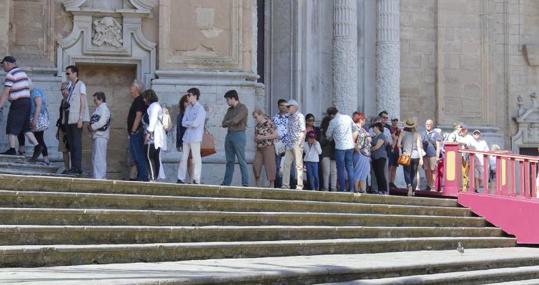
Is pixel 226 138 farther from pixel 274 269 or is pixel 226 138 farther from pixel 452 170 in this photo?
pixel 274 269

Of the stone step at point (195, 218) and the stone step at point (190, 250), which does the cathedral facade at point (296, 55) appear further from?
the stone step at point (190, 250)

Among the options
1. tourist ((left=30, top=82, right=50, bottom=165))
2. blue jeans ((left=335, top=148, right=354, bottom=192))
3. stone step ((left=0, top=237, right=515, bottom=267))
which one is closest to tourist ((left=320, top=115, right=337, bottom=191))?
blue jeans ((left=335, top=148, right=354, bottom=192))

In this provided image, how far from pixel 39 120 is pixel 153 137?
1.79 meters

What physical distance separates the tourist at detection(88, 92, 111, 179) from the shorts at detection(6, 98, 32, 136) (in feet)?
3.30

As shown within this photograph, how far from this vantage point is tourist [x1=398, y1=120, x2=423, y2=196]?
21.1m

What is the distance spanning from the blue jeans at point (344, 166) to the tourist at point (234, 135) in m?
2.02

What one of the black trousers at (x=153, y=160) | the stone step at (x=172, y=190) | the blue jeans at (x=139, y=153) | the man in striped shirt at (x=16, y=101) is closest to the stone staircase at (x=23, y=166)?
the man in striped shirt at (x=16, y=101)

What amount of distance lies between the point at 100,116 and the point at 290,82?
7652 mm

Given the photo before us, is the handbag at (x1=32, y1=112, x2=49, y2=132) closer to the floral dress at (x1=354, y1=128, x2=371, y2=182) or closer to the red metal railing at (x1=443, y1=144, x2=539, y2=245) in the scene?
the floral dress at (x1=354, y1=128, x2=371, y2=182)

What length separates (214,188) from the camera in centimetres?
1459

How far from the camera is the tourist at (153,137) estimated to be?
55.1 ft

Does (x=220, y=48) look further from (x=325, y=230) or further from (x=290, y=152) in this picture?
(x=325, y=230)

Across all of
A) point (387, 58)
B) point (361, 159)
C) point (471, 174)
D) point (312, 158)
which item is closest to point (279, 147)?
point (312, 158)

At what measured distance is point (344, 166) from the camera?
62.7ft
